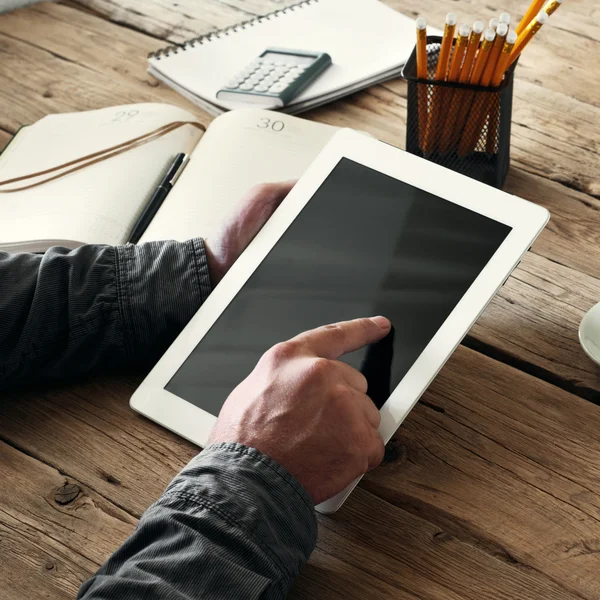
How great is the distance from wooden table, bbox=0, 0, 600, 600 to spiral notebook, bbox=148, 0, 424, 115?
0.32 meters

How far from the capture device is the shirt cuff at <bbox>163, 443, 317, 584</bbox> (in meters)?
0.60

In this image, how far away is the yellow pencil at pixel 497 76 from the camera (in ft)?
2.77

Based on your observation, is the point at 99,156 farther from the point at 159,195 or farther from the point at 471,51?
the point at 471,51

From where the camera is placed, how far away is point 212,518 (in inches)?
23.5

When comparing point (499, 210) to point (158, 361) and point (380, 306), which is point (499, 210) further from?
point (158, 361)

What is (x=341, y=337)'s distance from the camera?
27.0 inches

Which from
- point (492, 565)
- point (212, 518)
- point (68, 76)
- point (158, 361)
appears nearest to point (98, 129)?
point (68, 76)

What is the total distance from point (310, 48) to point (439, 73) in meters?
0.38

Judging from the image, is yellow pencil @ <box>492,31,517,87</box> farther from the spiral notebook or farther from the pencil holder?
the spiral notebook

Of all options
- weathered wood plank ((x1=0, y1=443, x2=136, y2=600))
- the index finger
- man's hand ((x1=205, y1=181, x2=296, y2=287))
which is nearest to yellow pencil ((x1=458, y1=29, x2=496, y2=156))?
man's hand ((x1=205, y1=181, x2=296, y2=287))

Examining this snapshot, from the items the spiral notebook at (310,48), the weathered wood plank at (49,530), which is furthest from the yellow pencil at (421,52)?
the weathered wood plank at (49,530)

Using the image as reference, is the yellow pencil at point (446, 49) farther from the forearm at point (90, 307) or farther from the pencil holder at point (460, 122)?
the forearm at point (90, 307)

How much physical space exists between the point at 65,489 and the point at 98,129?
0.57 meters

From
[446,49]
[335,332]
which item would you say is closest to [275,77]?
[446,49]
